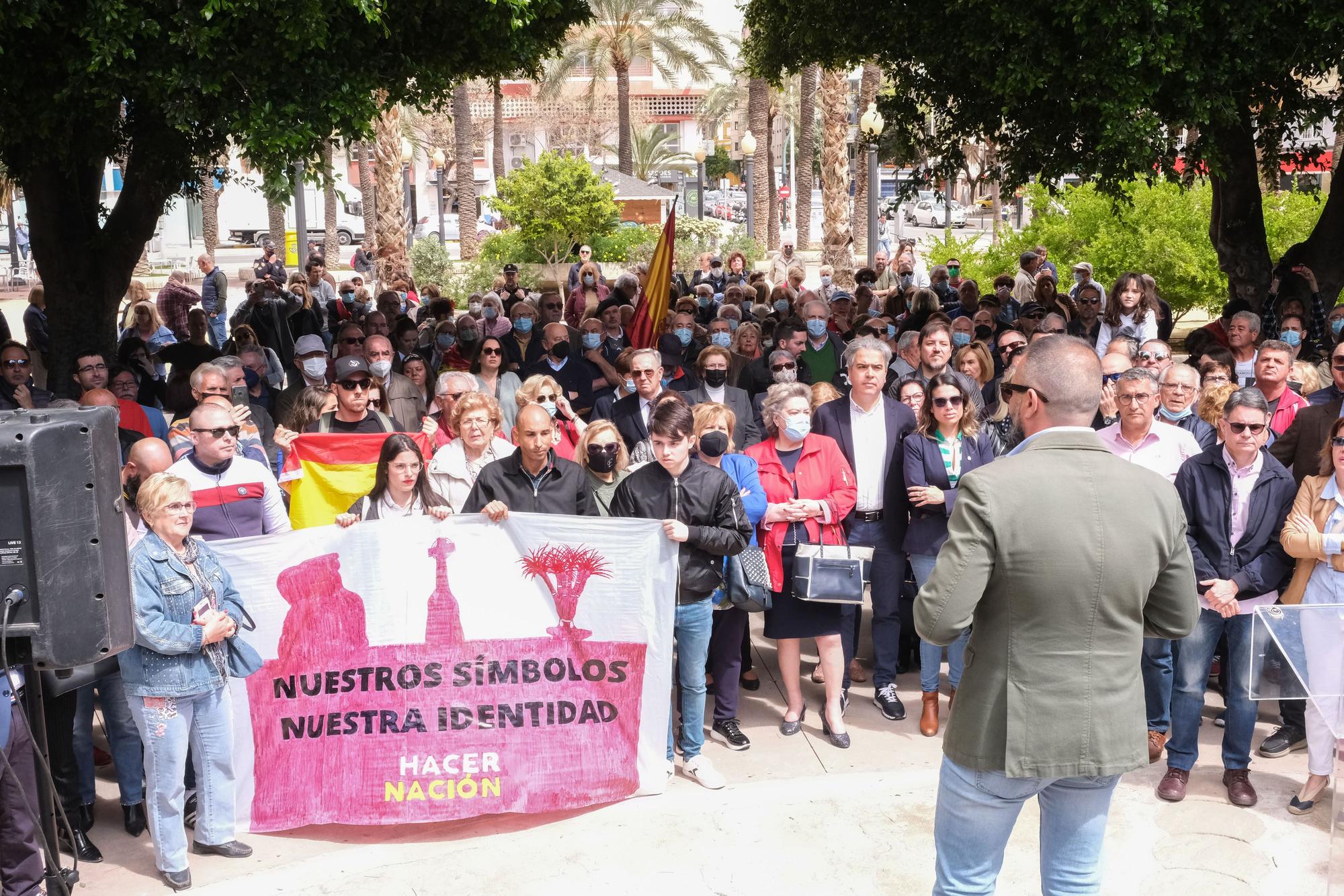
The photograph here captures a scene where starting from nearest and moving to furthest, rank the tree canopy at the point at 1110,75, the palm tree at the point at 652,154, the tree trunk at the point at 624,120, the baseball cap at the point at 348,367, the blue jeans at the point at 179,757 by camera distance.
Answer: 1. the blue jeans at the point at 179,757
2. the baseball cap at the point at 348,367
3. the tree canopy at the point at 1110,75
4. the tree trunk at the point at 624,120
5. the palm tree at the point at 652,154

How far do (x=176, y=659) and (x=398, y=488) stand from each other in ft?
4.29

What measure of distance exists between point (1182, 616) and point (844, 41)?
10.5 meters

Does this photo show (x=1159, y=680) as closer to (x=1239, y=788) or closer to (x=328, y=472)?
(x=1239, y=788)

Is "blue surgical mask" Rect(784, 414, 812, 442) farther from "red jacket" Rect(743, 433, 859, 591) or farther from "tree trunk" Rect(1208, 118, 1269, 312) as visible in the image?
"tree trunk" Rect(1208, 118, 1269, 312)

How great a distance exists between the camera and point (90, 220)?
1227 centimetres

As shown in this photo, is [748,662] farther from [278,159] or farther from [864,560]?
[278,159]

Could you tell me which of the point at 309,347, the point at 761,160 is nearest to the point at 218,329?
the point at 309,347

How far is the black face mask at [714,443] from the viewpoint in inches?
244

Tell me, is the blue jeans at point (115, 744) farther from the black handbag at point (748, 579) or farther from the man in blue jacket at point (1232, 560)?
the man in blue jacket at point (1232, 560)

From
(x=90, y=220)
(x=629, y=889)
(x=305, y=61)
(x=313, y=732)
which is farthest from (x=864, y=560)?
(x=90, y=220)

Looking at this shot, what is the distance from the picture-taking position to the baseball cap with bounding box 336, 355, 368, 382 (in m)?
7.30

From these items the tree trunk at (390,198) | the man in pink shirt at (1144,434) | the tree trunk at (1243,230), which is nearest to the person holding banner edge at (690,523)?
the man in pink shirt at (1144,434)

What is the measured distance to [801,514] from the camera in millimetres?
6273

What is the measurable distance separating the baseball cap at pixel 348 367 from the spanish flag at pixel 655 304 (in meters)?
4.44
